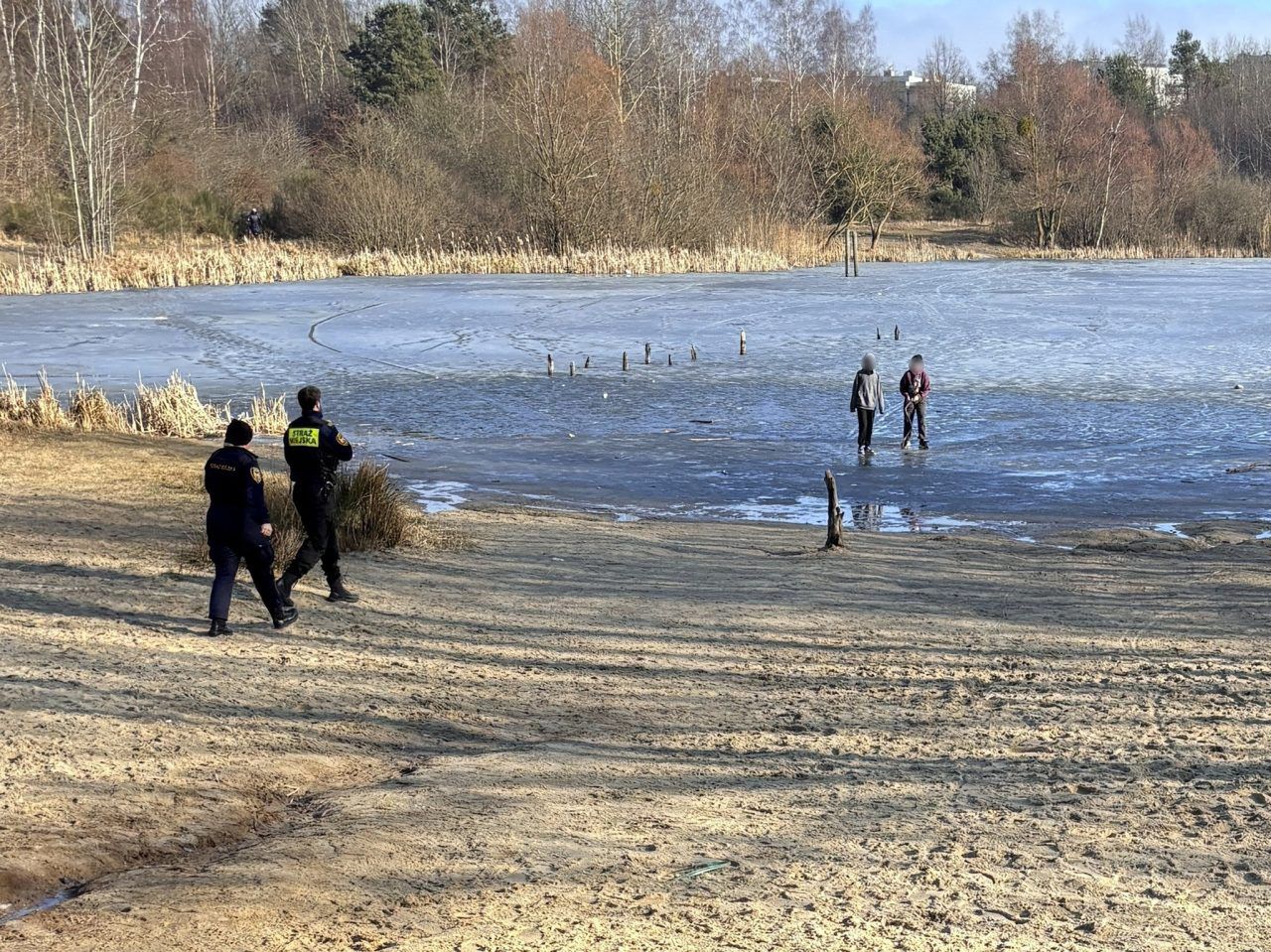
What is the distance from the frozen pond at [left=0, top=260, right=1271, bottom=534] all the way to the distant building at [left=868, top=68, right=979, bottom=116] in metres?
57.8

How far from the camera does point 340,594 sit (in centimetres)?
966

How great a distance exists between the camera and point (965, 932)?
15.6 feet

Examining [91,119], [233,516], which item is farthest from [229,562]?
[91,119]

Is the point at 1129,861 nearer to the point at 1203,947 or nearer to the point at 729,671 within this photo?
the point at 1203,947

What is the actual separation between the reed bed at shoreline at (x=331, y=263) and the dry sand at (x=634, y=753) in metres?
32.7

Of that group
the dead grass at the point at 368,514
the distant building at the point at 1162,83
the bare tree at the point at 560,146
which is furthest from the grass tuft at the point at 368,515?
the distant building at the point at 1162,83

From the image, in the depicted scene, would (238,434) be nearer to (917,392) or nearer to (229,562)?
(229,562)

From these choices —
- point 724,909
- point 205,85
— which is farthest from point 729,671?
point 205,85

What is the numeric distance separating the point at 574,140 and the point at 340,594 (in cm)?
4378

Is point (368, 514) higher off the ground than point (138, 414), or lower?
lower

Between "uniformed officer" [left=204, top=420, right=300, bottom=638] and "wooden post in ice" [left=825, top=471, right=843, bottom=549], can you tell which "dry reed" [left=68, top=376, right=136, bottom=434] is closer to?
"wooden post in ice" [left=825, top=471, right=843, bottom=549]

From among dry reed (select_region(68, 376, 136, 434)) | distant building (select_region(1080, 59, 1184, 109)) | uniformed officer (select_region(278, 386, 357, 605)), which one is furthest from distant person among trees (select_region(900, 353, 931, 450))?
distant building (select_region(1080, 59, 1184, 109))

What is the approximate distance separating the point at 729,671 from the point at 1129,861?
3.24m

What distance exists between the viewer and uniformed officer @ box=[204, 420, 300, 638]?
27.6ft
